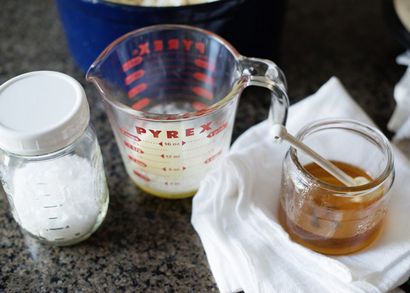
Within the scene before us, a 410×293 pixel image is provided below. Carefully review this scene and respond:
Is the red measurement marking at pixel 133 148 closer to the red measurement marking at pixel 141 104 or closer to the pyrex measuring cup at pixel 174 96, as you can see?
the pyrex measuring cup at pixel 174 96

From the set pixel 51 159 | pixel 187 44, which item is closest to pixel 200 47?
pixel 187 44

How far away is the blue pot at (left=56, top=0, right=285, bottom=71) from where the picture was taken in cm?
68

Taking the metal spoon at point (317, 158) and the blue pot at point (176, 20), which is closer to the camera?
the metal spoon at point (317, 158)

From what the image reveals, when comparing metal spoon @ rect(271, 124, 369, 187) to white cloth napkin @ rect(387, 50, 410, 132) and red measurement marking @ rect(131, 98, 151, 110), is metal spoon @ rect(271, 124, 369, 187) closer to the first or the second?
white cloth napkin @ rect(387, 50, 410, 132)

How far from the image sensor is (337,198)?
1.91 feet

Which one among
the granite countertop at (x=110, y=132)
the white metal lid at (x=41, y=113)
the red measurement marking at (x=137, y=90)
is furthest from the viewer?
the red measurement marking at (x=137, y=90)

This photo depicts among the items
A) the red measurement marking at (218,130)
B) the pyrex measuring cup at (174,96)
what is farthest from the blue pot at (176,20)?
the red measurement marking at (218,130)

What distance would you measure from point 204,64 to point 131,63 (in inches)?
3.7

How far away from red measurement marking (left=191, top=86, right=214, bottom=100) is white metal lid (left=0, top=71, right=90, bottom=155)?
0.23 meters

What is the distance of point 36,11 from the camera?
973 mm

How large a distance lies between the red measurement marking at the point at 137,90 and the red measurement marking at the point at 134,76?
0.01 m

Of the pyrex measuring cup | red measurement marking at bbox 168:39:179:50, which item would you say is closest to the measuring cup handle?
the pyrex measuring cup

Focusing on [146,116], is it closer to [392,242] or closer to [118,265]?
[118,265]

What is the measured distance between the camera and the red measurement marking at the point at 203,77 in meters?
0.75
